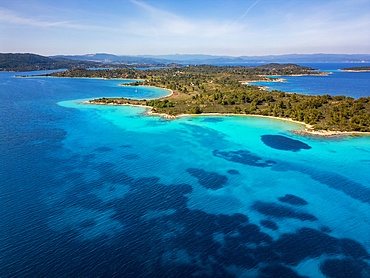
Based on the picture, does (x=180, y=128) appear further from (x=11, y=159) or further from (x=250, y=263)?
(x=250, y=263)

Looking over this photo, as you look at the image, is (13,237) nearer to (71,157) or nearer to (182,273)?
(182,273)

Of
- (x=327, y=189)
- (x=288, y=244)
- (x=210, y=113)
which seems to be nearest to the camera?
(x=288, y=244)

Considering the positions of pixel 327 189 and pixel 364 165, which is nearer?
pixel 327 189

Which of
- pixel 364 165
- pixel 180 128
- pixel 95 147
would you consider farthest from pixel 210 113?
pixel 364 165

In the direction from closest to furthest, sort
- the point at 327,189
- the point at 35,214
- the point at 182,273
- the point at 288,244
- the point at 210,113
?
the point at 182,273 → the point at 288,244 → the point at 35,214 → the point at 327,189 → the point at 210,113

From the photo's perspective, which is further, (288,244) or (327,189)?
(327,189)

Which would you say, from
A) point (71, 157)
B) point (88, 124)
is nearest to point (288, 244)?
point (71, 157)
